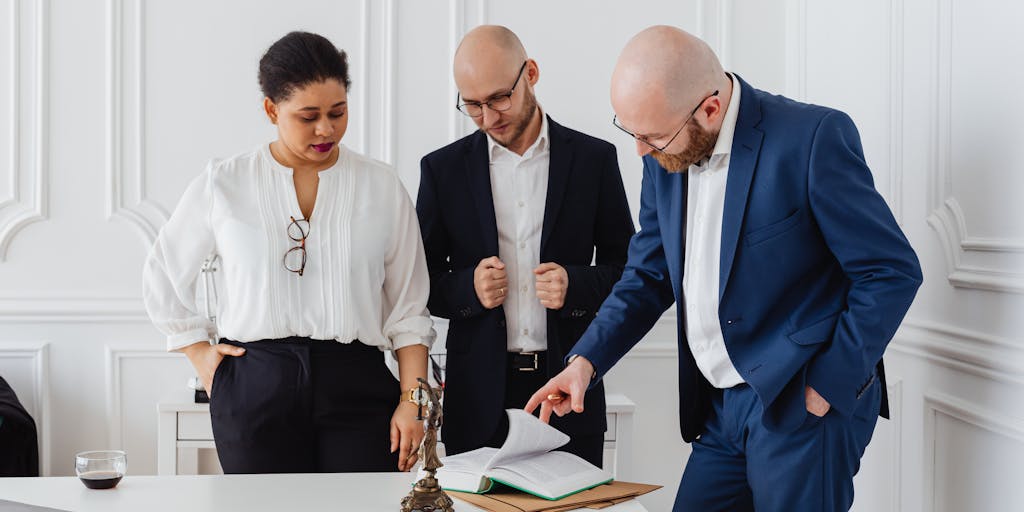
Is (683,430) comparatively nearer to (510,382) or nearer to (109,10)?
(510,382)

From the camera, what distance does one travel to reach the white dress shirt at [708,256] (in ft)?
7.04

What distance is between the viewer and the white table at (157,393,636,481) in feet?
10.7

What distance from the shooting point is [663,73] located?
204 cm

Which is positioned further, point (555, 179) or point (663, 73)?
point (555, 179)

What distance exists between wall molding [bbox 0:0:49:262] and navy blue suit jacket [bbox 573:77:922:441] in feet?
8.56

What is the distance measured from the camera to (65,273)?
3703 mm

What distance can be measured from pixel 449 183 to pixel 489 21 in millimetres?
1179

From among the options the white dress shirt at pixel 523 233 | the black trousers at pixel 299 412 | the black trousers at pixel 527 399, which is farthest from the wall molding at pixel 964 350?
the black trousers at pixel 299 412

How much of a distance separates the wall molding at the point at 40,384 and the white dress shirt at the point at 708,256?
264cm

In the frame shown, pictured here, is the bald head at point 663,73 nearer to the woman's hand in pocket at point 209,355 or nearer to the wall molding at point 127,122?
the woman's hand in pocket at point 209,355

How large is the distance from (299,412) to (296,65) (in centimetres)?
89

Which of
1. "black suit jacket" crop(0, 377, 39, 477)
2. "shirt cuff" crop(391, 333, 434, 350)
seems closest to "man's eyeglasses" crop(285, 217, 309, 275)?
"shirt cuff" crop(391, 333, 434, 350)

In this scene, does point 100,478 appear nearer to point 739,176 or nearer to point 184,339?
point 184,339

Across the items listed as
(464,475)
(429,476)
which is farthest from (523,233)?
(429,476)
